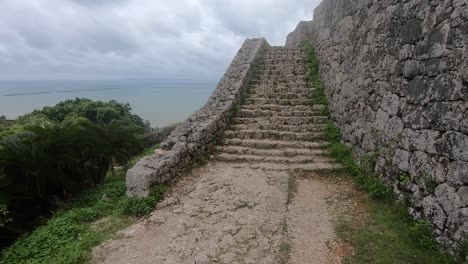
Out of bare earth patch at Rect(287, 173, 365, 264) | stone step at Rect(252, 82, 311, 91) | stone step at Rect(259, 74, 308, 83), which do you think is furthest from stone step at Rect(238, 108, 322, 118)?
bare earth patch at Rect(287, 173, 365, 264)

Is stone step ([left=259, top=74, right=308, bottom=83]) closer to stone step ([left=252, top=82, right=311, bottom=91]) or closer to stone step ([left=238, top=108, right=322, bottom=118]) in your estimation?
stone step ([left=252, top=82, right=311, bottom=91])

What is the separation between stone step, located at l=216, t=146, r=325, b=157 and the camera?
21.0 ft

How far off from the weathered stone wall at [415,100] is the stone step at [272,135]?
69cm

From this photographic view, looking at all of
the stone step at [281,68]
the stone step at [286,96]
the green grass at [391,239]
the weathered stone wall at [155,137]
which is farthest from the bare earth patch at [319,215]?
the weathered stone wall at [155,137]

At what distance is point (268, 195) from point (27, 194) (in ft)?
15.5

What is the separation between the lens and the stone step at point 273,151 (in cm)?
641

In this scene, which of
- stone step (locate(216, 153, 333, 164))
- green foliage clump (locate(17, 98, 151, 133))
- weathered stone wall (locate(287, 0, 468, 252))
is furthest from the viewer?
green foliage clump (locate(17, 98, 151, 133))

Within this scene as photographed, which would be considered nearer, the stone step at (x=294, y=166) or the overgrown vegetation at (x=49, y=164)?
the stone step at (x=294, y=166)

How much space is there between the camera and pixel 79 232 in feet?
14.8

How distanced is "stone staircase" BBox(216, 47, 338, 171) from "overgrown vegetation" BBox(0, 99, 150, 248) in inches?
106

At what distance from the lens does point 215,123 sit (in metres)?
7.08

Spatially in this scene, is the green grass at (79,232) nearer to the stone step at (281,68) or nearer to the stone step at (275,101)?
the stone step at (275,101)

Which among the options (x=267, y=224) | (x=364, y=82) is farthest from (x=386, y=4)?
(x=267, y=224)

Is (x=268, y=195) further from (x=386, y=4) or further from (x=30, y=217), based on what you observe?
(x=30, y=217)
